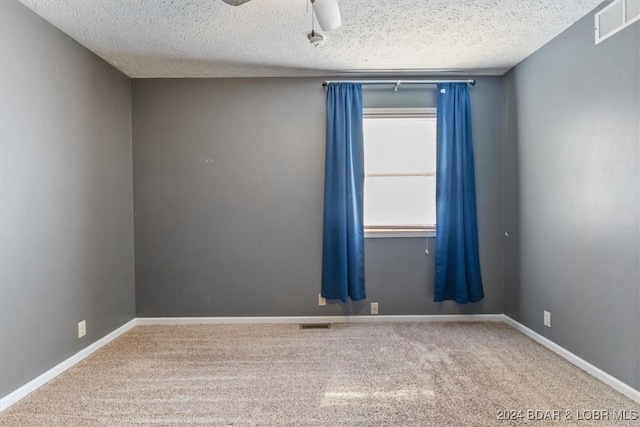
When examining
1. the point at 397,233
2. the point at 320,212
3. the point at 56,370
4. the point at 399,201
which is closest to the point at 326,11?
the point at 320,212

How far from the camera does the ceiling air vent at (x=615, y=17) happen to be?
209 centimetres

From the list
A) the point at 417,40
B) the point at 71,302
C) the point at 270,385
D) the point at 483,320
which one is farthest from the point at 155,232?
the point at 483,320

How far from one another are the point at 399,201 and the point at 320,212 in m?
0.84

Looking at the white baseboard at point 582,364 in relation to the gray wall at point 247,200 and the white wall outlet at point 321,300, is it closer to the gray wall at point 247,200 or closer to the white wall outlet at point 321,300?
the gray wall at point 247,200

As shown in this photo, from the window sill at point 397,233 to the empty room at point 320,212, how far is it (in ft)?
0.07

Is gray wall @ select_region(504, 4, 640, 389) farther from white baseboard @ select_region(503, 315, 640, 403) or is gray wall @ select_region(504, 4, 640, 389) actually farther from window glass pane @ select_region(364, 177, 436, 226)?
window glass pane @ select_region(364, 177, 436, 226)

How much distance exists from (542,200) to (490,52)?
1376mm

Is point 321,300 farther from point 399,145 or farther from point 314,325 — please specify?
point 399,145

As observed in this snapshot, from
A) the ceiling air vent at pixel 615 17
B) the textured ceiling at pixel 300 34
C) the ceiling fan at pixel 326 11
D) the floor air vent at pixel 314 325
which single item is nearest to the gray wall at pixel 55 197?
the textured ceiling at pixel 300 34

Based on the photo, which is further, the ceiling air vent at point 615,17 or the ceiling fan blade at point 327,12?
the ceiling air vent at point 615,17

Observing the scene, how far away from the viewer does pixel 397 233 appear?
11.8 ft

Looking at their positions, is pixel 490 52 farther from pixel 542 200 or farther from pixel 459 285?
pixel 459 285

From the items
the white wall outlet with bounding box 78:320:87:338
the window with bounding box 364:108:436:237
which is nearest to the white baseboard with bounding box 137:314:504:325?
the white wall outlet with bounding box 78:320:87:338

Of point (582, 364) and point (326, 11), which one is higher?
point (326, 11)
